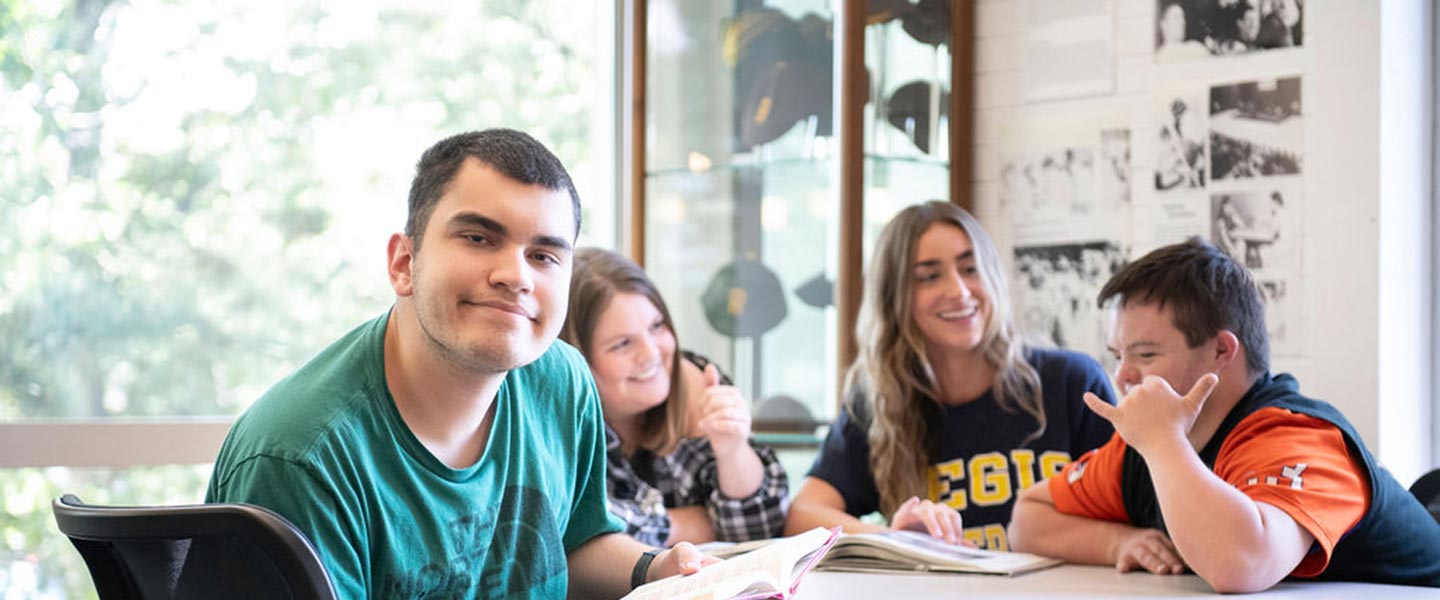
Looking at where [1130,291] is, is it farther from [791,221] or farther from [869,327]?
[791,221]

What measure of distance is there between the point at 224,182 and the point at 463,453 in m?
2.82

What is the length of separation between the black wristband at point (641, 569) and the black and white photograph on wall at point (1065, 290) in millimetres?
1884

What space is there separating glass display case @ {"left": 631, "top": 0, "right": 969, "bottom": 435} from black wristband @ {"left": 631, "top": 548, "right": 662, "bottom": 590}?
1713 mm

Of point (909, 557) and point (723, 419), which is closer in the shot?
point (909, 557)

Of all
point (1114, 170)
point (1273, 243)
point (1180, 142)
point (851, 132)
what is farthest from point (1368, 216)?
point (851, 132)

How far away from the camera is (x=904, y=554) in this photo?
2.10m

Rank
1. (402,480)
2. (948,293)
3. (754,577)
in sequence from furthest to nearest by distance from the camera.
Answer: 1. (948,293)
2. (402,480)
3. (754,577)

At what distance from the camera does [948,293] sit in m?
2.94

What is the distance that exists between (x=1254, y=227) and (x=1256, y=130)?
0.22m

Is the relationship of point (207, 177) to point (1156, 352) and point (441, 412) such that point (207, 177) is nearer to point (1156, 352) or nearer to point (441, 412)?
point (441, 412)

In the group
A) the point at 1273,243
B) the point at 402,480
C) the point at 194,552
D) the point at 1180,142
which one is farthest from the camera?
the point at 1180,142

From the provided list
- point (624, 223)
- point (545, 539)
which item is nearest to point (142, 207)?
point (624, 223)

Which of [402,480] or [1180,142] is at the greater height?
[1180,142]

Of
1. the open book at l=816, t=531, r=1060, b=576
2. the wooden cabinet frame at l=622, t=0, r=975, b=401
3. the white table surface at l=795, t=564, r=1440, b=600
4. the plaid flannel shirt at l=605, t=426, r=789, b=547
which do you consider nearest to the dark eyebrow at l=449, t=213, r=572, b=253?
the white table surface at l=795, t=564, r=1440, b=600
